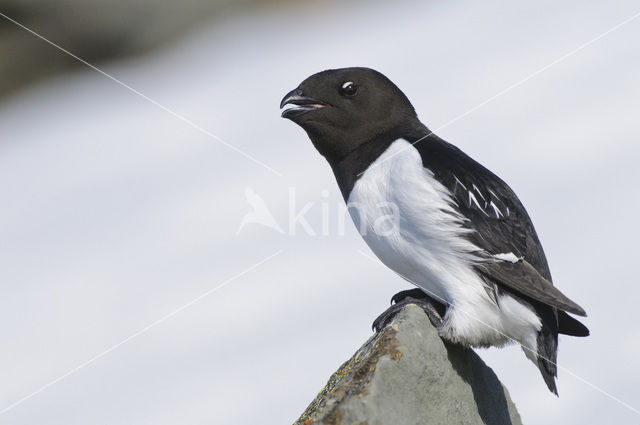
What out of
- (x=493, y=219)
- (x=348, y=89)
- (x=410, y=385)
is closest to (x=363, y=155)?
(x=348, y=89)

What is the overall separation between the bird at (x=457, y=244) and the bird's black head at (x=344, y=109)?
7.4 inches

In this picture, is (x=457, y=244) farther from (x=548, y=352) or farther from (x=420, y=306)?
(x=548, y=352)

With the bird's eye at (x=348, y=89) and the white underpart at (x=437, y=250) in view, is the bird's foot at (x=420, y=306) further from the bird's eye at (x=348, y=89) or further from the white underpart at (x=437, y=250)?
the bird's eye at (x=348, y=89)

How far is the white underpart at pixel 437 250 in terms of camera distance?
7.13 m

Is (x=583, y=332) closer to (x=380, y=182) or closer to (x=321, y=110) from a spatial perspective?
(x=380, y=182)

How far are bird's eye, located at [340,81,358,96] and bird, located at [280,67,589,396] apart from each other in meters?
0.45

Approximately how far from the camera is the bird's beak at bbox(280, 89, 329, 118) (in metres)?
7.82

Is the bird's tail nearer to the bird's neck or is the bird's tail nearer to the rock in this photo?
the rock

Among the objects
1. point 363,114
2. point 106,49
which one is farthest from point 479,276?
point 106,49

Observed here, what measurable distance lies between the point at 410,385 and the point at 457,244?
121cm

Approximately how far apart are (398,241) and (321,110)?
1170mm

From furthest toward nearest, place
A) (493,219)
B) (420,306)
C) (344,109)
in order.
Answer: (344,109) < (493,219) < (420,306)

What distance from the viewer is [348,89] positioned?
787 cm

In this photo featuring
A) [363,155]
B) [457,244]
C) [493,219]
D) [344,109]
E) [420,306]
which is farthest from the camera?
[344,109]
